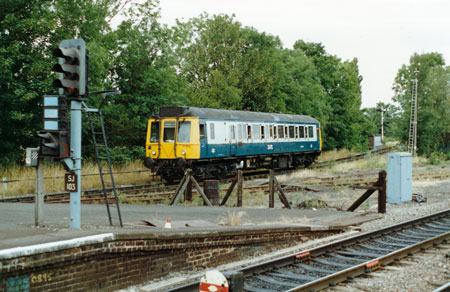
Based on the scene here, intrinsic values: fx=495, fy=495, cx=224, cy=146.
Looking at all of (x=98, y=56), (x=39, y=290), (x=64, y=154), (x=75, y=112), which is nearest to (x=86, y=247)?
(x=39, y=290)

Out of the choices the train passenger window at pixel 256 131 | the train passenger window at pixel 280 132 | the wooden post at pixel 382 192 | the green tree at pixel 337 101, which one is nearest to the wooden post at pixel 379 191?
the wooden post at pixel 382 192

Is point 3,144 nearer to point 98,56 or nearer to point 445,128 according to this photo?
point 98,56

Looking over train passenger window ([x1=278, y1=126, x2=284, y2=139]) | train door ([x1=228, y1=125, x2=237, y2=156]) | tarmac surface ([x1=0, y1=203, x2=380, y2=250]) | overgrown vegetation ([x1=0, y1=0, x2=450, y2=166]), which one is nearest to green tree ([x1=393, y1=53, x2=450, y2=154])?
overgrown vegetation ([x1=0, y1=0, x2=450, y2=166])

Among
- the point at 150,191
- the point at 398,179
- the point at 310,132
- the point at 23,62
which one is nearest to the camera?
the point at 398,179

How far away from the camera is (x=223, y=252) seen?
8570 mm

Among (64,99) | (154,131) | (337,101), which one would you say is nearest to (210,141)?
(154,131)

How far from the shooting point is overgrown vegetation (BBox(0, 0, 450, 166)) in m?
19.3

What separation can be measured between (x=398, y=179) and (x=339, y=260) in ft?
27.5

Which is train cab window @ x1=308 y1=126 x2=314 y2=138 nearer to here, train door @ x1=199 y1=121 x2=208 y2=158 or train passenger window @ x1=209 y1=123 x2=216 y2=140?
train passenger window @ x1=209 y1=123 x2=216 y2=140

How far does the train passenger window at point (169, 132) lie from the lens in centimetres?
2194

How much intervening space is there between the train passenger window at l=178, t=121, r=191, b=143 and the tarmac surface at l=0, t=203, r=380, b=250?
28.8ft

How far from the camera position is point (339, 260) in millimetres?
8570

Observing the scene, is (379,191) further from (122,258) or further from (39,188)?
(39,188)

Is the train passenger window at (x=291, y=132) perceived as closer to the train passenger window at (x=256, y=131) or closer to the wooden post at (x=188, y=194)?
the train passenger window at (x=256, y=131)
